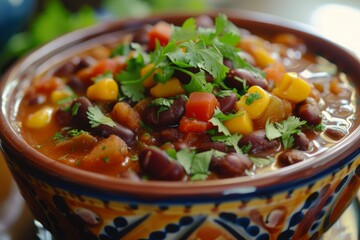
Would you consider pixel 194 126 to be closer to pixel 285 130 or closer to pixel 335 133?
pixel 285 130

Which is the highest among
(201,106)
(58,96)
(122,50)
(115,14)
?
(201,106)

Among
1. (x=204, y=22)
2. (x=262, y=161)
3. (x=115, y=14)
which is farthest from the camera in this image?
(x=115, y=14)

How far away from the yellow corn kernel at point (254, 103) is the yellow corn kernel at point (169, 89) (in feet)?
0.74

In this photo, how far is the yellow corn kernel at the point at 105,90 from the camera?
2.14m

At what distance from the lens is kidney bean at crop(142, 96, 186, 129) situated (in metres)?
1.91

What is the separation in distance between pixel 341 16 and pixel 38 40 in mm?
2205

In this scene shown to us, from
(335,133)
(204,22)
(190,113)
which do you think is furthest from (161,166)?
(204,22)

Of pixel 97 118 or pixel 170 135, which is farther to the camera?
pixel 97 118

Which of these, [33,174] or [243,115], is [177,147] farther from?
[33,174]

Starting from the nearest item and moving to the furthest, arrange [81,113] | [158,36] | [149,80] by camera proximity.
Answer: [81,113]
[149,80]
[158,36]

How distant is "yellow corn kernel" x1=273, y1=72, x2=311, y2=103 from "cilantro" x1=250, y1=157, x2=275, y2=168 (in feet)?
1.05

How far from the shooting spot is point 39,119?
214cm

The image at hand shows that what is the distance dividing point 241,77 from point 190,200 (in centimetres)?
66

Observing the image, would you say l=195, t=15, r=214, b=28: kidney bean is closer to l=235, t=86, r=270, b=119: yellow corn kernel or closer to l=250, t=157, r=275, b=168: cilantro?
l=235, t=86, r=270, b=119: yellow corn kernel
